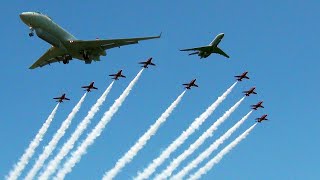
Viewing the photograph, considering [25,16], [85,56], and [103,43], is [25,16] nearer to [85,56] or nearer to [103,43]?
[85,56]

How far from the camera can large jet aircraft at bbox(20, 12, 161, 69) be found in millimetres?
184875

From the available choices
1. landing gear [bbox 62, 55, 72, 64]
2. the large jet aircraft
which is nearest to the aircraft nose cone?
the large jet aircraft

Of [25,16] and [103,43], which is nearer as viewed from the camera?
[25,16]

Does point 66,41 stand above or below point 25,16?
above

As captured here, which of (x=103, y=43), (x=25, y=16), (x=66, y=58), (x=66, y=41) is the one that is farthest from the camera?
(x=66, y=58)

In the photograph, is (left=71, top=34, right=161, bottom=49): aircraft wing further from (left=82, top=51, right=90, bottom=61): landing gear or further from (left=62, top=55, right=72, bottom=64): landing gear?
(left=62, top=55, right=72, bottom=64): landing gear

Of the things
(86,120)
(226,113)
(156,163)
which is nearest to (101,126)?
(86,120)

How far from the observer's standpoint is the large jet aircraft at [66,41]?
185 m

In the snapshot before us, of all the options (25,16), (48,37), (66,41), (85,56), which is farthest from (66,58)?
(25,16)

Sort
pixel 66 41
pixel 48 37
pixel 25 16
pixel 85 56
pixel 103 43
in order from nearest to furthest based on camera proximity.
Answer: pixel 48 37
pixel 25 16
pixel 66 41
pixel 103 43
pixel 85 56

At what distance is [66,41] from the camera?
18700cm

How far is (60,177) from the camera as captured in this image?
190 m

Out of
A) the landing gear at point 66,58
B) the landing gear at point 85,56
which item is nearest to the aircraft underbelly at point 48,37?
the landing gear at point 85,56

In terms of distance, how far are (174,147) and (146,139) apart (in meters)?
6.74
